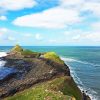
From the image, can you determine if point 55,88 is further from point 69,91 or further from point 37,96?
point 37,96

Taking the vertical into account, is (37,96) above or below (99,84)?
above

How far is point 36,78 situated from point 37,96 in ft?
36.7

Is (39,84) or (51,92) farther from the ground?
(51,92)

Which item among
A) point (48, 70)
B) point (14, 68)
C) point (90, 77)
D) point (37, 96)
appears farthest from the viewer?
point (90, 77)

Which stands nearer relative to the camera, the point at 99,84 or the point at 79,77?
the point at 99,84

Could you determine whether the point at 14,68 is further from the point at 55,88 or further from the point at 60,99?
the point at 60,99

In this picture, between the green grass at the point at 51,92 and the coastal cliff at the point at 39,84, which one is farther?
the coastal cliff at the point at 39,84

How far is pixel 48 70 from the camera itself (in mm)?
51594

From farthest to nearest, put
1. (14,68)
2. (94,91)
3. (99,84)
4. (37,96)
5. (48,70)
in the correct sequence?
1. (99,84)
2. (94,91)
3. (14,68)
4. (48,70)
5. (37,96)

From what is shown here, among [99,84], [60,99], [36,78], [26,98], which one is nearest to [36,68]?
[36,78]

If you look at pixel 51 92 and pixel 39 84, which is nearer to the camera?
pixel 51 92

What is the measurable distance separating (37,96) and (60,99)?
3892mm

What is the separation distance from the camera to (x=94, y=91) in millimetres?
64812

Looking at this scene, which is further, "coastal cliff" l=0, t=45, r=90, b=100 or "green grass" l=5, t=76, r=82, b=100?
"coastal cliff" l=0, t=45, r=90, b=100
